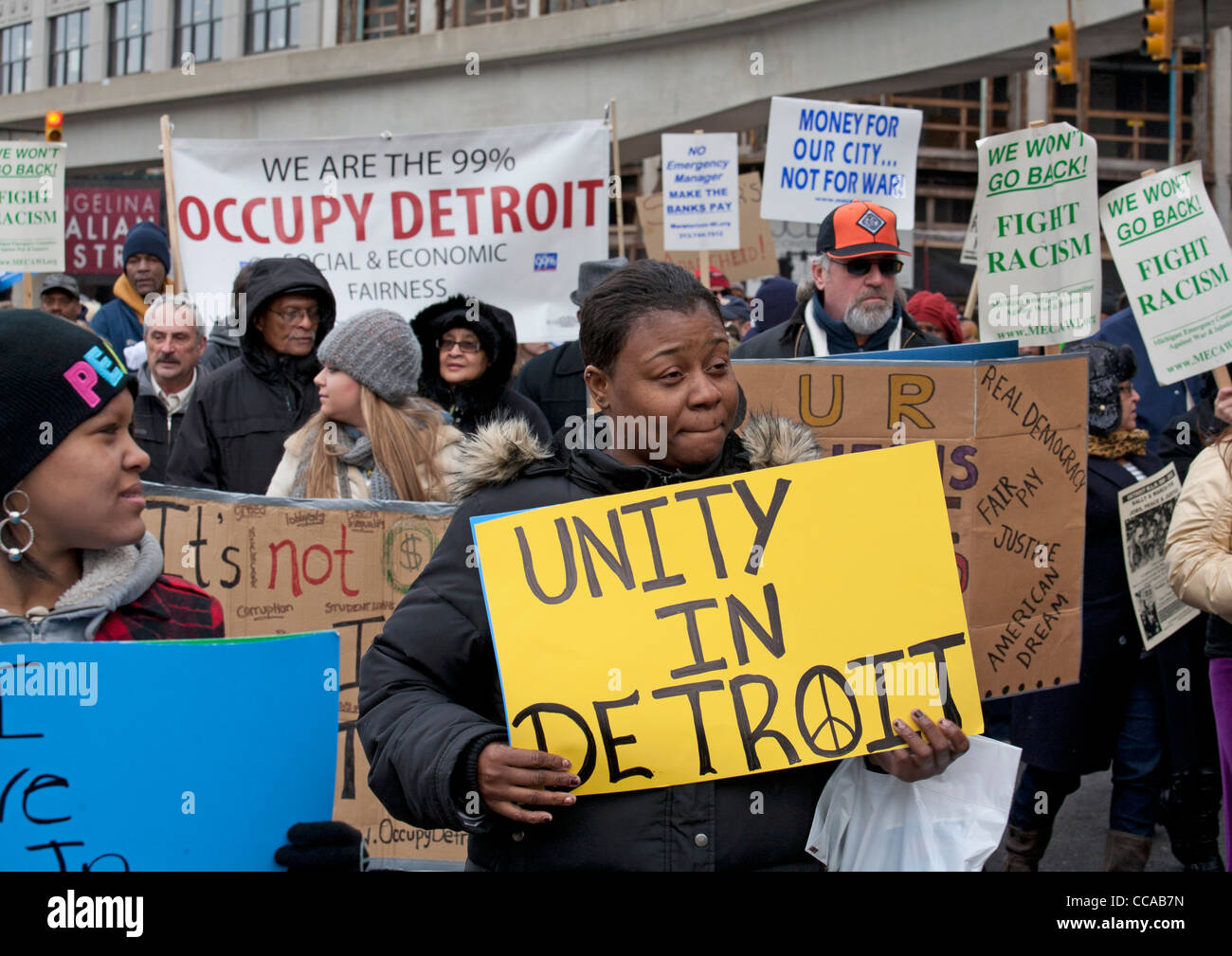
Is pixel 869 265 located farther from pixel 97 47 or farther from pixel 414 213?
pixel 97 47

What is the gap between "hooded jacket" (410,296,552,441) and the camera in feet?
17.4

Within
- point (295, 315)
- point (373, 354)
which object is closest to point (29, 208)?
point (295, 315)

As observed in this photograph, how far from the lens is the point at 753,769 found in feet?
7.04

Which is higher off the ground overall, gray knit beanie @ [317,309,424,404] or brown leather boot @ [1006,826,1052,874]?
gray knit beanie @ [317,309,424,404]

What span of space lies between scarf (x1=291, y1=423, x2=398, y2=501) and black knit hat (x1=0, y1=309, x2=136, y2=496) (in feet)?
6.55

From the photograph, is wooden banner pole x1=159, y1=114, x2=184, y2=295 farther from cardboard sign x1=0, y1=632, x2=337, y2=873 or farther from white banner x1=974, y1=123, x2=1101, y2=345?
cardboard sign x1=0, y1=632, x2=337, y2=873

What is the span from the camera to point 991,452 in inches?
132

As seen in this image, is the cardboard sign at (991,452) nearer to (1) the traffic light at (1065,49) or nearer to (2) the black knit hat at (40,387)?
(2) the black knit hat at (40,387)

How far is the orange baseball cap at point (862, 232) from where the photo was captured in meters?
4.74

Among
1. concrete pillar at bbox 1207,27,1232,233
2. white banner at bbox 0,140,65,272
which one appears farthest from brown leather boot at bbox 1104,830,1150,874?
concrete pillar at bbox 1207,27,1232,233

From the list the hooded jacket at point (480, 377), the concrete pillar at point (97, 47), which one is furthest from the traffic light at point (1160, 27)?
the concrete pillar at point (97, 47)
